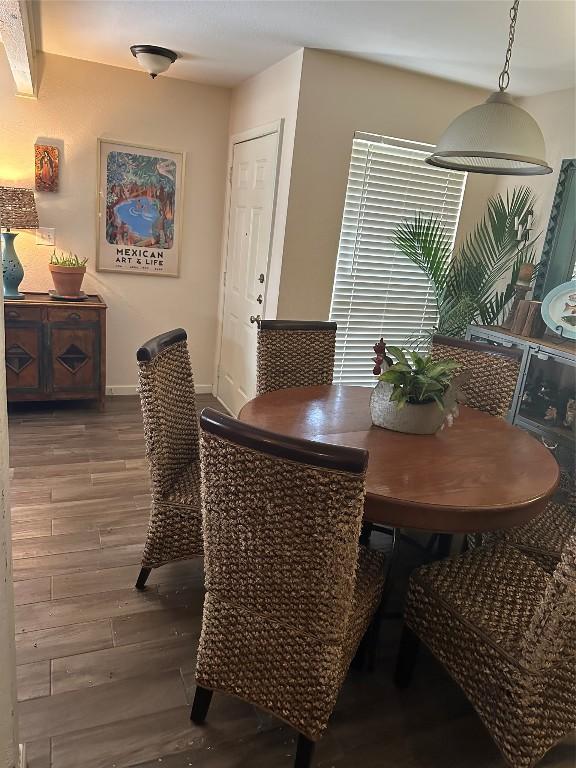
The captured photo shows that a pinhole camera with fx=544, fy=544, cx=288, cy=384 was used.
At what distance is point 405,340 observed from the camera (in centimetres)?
405

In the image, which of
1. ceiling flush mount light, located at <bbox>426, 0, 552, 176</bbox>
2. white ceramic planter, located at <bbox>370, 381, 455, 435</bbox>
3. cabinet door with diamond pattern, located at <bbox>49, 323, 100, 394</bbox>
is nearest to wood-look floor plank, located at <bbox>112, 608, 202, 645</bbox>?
white ceramic planter, located at <bbox>370, 381, 455, 435</bbox>

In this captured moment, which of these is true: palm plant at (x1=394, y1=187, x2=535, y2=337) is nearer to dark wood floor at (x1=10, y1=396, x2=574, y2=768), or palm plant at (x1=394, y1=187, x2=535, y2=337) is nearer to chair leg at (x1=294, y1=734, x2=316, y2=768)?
dark wood floor at (x1=10, y1=396, x2=574, y2=768)

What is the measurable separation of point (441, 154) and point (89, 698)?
2.17 meters

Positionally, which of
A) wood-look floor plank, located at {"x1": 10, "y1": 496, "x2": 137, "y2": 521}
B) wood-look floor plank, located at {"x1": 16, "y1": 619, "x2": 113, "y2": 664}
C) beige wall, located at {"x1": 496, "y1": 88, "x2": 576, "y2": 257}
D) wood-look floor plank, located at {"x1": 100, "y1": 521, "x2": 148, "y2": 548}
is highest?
beige wall, located at {"x1": 496, "y1": 88, "x2": 576, "y2": 257}

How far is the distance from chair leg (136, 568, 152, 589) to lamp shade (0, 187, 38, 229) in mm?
2557

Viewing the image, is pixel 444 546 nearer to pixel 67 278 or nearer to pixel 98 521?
pixel 98 521

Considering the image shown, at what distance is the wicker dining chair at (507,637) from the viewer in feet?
4.53

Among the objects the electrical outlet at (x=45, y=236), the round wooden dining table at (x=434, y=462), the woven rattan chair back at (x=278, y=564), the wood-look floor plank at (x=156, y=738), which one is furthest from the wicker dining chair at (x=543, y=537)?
the electrical outlet at (x=45, y=236)

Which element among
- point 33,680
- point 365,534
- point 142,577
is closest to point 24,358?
point 142,577

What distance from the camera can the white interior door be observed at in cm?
366

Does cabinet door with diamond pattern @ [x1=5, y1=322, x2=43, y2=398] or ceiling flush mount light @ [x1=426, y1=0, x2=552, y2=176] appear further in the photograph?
cabinet door with diamond pattern @ [x1=5, y1=322, x2=43, y2=398]

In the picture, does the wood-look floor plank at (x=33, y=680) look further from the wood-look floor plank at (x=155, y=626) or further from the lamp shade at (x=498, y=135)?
the lamp shade at (x=498, y=135)

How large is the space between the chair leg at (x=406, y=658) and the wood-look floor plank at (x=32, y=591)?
1.35 m

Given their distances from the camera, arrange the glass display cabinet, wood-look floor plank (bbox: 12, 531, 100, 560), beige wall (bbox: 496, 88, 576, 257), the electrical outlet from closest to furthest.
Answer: wood-look floor plank (bbox: 12, 531, 100, 560) → the glass display cabinet → beige wall (bbox: 496, 88, 576, 257) → the electrical outlet
